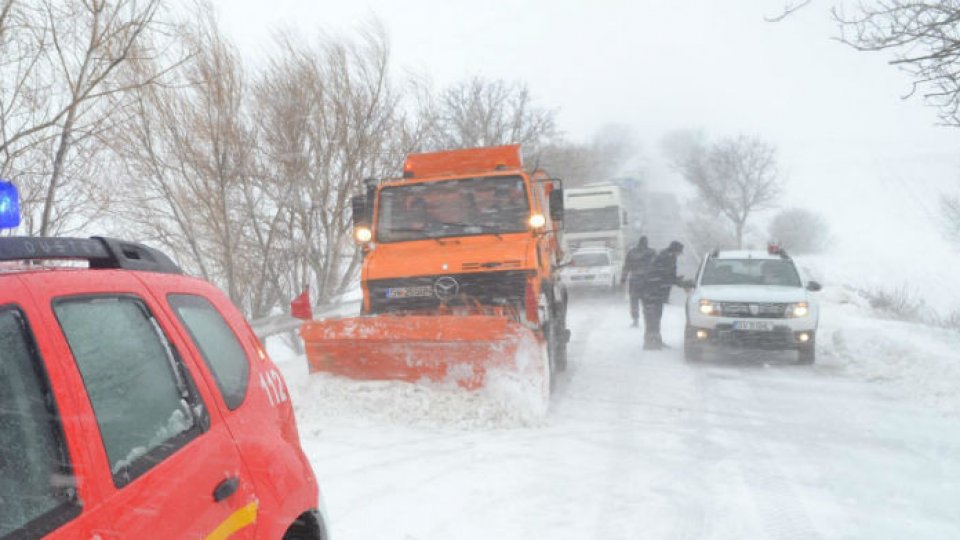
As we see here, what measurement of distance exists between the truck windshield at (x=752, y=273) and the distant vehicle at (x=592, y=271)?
9.97 m

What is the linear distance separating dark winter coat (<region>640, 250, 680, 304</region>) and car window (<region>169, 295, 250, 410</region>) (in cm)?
964

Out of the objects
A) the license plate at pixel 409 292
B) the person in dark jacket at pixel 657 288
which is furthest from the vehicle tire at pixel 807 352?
the license plate at pixel 409 292

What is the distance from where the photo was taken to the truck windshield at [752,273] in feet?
35.7

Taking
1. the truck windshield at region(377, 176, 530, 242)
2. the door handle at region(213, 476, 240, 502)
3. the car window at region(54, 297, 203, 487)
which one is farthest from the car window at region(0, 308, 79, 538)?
the truck windshield at region(377, 176, 530, 242)

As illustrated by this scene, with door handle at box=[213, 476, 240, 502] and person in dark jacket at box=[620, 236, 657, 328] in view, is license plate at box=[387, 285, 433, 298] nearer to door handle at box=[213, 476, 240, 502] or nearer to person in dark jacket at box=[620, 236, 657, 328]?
person in dark jacket at box=[620, 236, 657, 328]

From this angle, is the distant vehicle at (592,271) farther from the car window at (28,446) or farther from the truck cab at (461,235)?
the car window at (28,446)

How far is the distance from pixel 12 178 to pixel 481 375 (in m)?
5.71

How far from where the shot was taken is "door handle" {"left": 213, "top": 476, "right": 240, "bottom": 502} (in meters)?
2.04

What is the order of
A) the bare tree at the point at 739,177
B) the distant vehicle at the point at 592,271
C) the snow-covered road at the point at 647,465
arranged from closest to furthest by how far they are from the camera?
the snow-covered road at the point at 647,465
the distant vehicle at the point at 592,271
the bare tree at the point at 739,177

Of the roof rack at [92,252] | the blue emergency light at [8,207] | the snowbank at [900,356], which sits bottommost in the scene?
the snowbank at [900,356]

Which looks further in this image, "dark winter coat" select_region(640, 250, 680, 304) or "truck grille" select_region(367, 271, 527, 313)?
"dark winter coat" select_region(640, 250, 680, 304)

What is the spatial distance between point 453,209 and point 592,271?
535 inches

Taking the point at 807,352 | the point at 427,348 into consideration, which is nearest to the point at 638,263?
the point at 807,352

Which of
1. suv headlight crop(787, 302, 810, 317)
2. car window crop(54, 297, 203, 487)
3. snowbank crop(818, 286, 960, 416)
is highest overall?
car window crop(54, 297, 203, 487)
